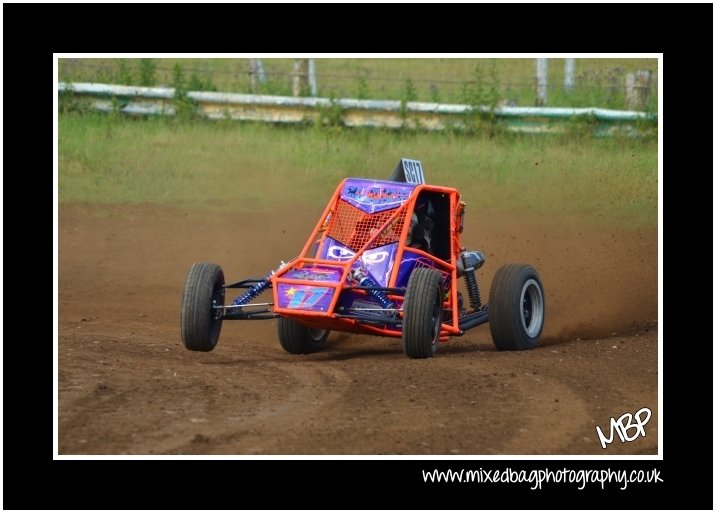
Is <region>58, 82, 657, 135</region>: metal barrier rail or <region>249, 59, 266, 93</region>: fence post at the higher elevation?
<region>249, 59, 266, 93</region>: fence post

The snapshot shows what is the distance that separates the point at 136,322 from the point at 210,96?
25.3ft

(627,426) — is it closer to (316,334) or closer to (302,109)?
(316,334)

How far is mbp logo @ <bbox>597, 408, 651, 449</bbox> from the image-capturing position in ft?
25.5

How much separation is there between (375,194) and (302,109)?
8488mm

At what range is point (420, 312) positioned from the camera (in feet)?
31.9

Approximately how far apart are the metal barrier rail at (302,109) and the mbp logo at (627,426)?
11135 mm

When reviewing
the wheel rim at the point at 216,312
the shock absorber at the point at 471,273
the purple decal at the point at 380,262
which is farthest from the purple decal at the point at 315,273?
the shock absorber at the point at 471,273

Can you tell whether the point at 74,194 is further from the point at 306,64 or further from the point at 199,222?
the point at 306,64

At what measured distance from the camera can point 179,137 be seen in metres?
19.2

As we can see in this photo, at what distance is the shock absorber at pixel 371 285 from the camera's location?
10211 mm

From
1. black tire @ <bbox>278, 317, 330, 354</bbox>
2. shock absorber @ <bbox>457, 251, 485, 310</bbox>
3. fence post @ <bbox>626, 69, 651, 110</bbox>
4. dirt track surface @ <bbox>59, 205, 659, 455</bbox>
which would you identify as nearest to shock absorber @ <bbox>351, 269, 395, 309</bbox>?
dirt track surface @ <bbox>59, 205, 659, 455</bbox>

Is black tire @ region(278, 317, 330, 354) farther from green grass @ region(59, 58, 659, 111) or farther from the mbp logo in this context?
green grass @ region(59, 58, 659, 111)

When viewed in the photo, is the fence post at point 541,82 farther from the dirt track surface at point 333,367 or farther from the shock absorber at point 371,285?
the shock absorber at point 371,285

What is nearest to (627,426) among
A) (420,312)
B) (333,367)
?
(420,312)
